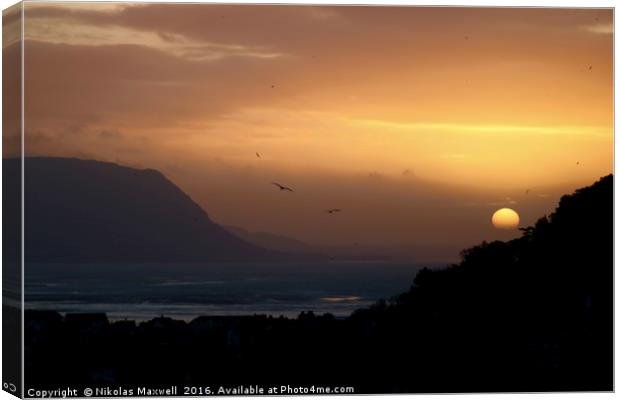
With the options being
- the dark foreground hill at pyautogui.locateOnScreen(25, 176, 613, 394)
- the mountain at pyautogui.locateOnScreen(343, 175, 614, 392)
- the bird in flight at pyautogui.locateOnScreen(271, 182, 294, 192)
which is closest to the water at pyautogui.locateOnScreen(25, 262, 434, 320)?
the dark foreground hill at pyautogui.locateOnScreen(25, 176, 613, 394)

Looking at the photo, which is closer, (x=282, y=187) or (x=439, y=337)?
(x=282, y=187)

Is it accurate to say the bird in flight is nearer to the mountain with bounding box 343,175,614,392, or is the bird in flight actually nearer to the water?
the water

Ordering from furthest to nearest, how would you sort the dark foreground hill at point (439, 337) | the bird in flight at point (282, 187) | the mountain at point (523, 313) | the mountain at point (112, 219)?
the mountain at point (523, 313) → the bird in flight at point (282, 187) → the dark foreground hill at point (439, 337) → the mountain at point (112, 219)

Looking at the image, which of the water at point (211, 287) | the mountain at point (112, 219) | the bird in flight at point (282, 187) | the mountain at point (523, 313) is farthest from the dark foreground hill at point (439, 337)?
the bird in flight at point (282, 187)

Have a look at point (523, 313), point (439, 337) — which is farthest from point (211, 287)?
point (523, 313)

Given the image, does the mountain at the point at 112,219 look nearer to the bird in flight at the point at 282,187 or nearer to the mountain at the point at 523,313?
the bird in flight at the point at 282,187

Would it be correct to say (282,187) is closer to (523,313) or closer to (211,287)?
(211,287)

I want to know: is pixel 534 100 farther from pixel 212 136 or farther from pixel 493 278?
pixel 212 136
